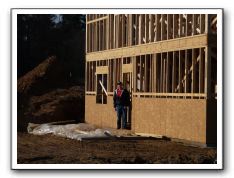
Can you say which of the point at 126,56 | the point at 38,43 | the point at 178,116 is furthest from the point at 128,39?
the point at 38,43

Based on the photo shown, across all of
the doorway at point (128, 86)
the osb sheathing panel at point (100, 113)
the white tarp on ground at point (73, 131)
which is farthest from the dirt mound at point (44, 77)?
the doorway at point (128, 86)

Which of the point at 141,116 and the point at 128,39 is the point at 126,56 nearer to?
the point at 128,39

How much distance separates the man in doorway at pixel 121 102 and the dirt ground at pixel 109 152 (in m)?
1.69

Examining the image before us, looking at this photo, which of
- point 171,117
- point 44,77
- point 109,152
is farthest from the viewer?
point 44,77

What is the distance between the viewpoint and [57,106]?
773 inches

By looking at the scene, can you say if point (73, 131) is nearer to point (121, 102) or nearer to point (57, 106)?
point (121, 102)

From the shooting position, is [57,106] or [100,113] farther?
[57,106]

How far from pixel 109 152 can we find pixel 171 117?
194 centimetres

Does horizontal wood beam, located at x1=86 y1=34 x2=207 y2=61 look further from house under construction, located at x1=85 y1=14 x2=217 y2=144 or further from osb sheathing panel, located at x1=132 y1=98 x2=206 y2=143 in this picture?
osb sheathing panel, located at x1=132 y1=98 x2=206 y2=143

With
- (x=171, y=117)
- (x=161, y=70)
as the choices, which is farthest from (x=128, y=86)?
(x=171, y=117)

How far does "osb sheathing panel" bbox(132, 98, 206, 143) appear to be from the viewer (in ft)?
40.7

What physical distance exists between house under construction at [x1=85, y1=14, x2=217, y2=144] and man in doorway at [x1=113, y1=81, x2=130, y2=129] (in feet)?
0.56

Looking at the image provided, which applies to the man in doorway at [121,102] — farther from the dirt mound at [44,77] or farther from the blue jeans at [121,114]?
the dirt mound at [44,77]

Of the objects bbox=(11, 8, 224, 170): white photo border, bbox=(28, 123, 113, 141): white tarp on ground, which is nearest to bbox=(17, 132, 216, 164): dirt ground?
bbox=(11, 8, 224, 170): white photo border
